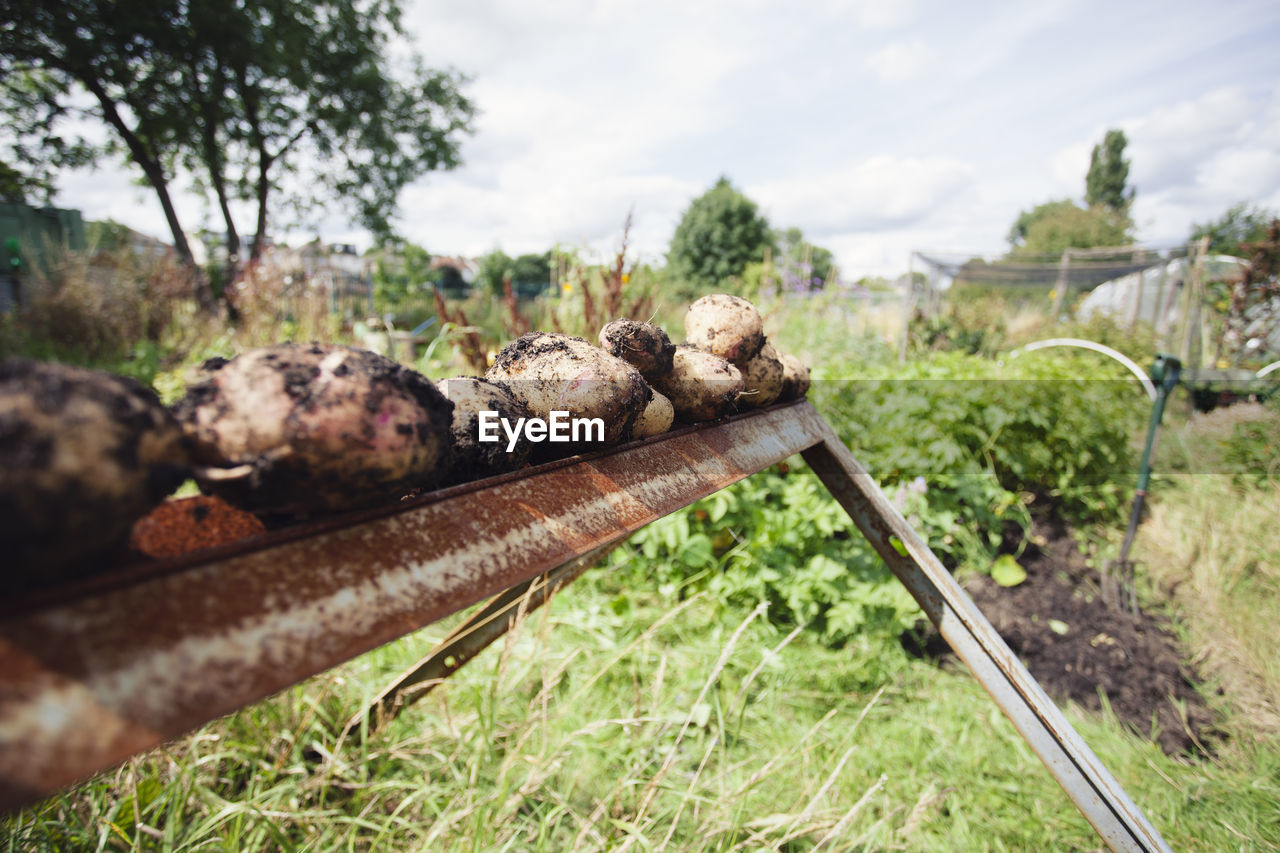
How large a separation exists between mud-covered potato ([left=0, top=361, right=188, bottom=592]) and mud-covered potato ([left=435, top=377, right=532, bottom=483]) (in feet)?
1.16

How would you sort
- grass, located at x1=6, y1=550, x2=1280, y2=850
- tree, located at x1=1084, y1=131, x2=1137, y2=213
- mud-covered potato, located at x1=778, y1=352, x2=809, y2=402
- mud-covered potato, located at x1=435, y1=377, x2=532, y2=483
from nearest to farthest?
mud-covered potato, located at x1=435, y1=377, x2=532, y2=483
grass, located at x1=6, y1=550, x2=1280, y2=850
mud-covered potato, located at x1=778, y1=352, x2=809, y2=402
tree, located at x1=1084, y1=131, x2=1137, y2=213

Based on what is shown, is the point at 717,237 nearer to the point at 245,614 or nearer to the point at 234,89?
the point at 234,89

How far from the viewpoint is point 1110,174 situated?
44.2 meters

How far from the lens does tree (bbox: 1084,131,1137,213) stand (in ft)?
143

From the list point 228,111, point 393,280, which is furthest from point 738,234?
point 228,111

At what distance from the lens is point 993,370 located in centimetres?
442

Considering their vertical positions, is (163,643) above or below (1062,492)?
above

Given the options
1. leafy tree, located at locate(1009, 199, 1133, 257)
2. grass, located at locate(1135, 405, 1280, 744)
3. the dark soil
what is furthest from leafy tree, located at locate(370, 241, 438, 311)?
leafy tree, located at locate(1009, 199, 1133, 257)

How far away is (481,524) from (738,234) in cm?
2894

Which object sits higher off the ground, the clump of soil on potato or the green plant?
the clump of soil on potato

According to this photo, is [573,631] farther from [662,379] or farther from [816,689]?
[662,379]

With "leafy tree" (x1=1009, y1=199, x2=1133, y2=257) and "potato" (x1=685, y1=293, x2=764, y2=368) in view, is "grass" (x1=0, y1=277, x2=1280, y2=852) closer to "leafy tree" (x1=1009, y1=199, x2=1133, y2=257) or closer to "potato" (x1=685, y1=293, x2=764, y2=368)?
"potato" (x1=685, y1=293, x2=764, y2=368)

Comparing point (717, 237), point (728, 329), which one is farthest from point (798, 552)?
point (717, 237)

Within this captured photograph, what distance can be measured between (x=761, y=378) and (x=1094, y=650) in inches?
107
